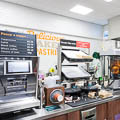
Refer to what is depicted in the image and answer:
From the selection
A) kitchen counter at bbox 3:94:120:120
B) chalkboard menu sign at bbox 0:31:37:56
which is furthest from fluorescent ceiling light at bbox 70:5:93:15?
kitchen counter at bbox 3:94:120:120

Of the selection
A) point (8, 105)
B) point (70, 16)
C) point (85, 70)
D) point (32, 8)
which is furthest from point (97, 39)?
point (8, 105)

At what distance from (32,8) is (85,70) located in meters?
2.75

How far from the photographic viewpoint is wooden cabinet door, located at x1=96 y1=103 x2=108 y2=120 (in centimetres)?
166

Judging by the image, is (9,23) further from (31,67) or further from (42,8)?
(31,67)

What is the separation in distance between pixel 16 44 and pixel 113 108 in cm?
172

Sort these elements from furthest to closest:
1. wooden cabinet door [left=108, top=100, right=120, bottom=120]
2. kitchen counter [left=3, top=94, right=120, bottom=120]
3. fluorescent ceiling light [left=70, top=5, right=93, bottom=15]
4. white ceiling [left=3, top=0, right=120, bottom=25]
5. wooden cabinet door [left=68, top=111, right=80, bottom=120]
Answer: fluorescent ceiling light [left=70, top=5, right=93, bottom=15], white ceiling [left=3, top=0, right=120, bottom=25], wooden cabinet door [left=108, top=100, right=120, bottom=120], wooden cabinet door [left=68, top=111, right=80, bottom=120], kitchen counter [left=3, top=94, right=120, bottom=120]

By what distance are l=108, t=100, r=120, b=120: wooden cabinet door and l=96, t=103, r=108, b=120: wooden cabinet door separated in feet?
0.28

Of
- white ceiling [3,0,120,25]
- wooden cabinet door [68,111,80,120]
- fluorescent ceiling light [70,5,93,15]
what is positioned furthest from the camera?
fluorescent ceiling light [70,5,93,15]

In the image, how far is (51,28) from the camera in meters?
4.10

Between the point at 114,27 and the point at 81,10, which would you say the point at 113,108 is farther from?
the point at 114,27

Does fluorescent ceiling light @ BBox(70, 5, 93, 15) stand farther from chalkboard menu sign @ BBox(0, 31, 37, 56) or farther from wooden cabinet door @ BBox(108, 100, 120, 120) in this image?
wooden cabinet door @ BBox(108, 100, 120, 120)

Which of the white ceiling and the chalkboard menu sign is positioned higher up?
the white ceiling

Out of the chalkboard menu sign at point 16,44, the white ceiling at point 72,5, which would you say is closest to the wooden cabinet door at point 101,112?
the chalkboard menu sign at point 16,44

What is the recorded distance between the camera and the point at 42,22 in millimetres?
3912
